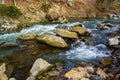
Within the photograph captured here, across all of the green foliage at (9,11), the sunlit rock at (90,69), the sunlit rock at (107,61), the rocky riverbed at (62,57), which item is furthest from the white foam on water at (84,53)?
the green foliage at (9,11)

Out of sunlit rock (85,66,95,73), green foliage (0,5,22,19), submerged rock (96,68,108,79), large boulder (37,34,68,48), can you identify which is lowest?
submerged rock (96,68,108,79)

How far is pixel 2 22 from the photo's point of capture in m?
18.0

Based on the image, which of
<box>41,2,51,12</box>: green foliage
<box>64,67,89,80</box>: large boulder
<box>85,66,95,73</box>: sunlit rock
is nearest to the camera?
<box>64,67,89,80</box>: large boulder

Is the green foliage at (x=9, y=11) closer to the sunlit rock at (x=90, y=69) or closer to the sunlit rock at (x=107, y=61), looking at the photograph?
the sunlit rock at (x=107, y=61)

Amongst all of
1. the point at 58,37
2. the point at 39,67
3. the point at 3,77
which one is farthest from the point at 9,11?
the point at 3,77

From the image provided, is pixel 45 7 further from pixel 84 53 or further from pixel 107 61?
pixel 107 61

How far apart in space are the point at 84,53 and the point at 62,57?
4.18 feet

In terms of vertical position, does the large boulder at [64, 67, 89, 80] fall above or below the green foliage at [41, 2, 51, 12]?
below

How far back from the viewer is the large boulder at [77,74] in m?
8.18

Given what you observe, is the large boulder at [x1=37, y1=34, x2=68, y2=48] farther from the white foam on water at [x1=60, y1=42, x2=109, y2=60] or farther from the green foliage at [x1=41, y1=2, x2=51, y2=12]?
the green foliage at [x1=41, y1=2, x2=51, y2=12]

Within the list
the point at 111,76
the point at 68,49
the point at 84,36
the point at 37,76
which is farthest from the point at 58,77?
the point at 84,36

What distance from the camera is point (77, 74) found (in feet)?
27.4

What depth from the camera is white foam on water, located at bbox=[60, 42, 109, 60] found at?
10399mm

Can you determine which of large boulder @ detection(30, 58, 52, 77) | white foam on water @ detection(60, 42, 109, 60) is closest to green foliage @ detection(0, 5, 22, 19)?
white foam on water @ detection(60, 42, 109, 60)
